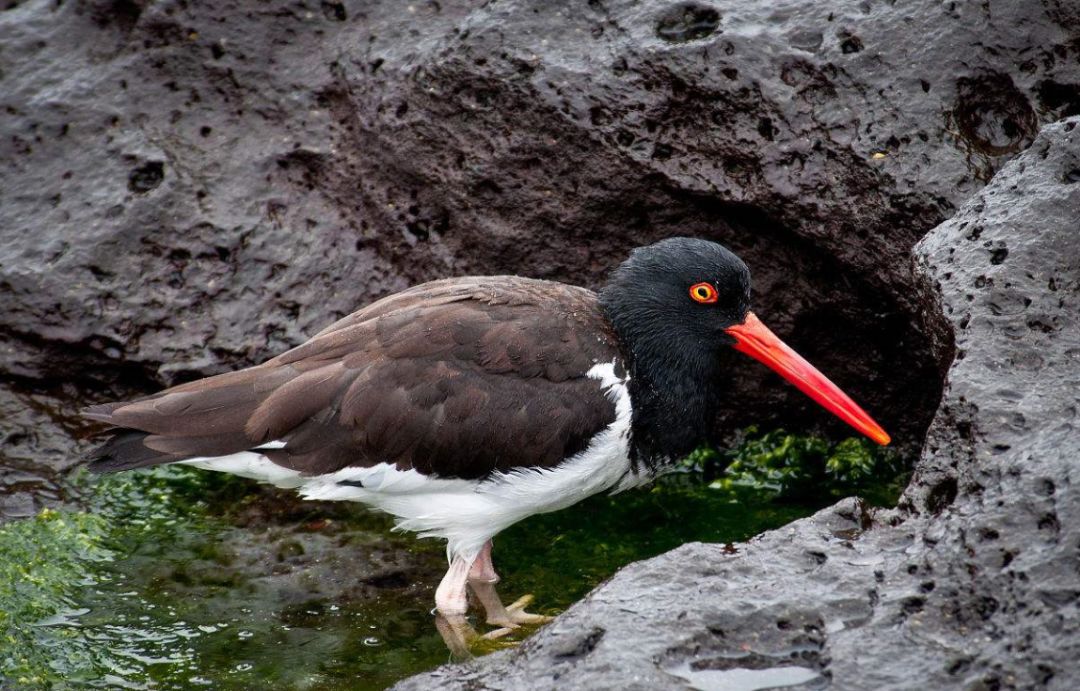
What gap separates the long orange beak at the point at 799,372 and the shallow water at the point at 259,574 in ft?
2.74

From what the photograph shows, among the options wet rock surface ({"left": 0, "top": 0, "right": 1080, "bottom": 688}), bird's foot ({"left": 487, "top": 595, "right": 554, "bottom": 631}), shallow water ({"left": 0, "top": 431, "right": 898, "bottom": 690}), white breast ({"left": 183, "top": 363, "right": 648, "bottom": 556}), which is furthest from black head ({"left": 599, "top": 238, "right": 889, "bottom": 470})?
bird's foot ({"left": 487, "top": 595, "right": 554, "bottom": 631})

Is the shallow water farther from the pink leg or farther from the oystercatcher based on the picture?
the oystercatcher

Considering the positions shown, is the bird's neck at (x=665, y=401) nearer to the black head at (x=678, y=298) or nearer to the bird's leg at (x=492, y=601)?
the black head at (x=678, y=298)

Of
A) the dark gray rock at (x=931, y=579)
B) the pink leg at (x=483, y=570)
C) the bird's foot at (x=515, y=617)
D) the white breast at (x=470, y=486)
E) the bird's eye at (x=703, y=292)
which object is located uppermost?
the bird's eye at (x=703, y=292)

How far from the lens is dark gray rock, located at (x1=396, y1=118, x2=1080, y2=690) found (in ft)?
11.2

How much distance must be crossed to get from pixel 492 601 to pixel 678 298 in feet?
5.65

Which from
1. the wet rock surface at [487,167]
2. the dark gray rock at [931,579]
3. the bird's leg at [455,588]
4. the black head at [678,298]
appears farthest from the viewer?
the wet rock surface at [487,167]

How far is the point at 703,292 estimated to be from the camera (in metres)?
5.62

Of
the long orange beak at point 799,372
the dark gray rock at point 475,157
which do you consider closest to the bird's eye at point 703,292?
the long orange beak at point 799,372

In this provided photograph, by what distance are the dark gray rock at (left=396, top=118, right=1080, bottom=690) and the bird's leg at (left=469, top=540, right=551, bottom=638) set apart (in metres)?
1.56

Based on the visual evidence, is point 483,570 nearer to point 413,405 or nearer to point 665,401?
point 413,405

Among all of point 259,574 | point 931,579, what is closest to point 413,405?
point 259,574

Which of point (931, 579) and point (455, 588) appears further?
point (455, 588)

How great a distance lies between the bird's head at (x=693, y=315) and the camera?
5.58 m
